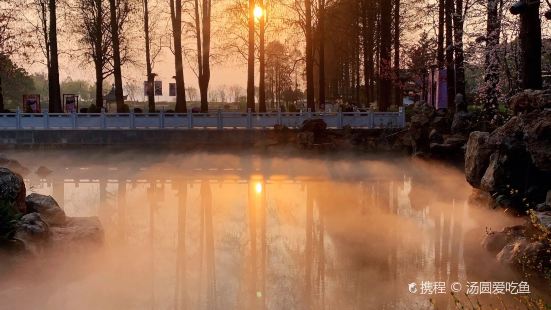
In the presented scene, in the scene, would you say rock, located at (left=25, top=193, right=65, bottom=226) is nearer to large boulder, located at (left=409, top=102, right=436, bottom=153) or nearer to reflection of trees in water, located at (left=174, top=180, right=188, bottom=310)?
reflection of trees in water, located at (left=174, top=180, right=188, bottom=310)

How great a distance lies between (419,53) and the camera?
4591 cm

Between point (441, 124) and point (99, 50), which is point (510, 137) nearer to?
point (441, 124)

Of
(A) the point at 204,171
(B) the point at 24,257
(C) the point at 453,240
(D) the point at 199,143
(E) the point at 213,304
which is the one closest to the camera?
(E) the point at 213,304

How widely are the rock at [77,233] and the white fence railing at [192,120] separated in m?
17.5

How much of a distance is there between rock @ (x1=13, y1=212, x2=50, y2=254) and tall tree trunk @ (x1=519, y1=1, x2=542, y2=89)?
Result: 1173 cm

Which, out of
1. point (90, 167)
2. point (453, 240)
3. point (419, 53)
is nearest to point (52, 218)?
point (453, 240)

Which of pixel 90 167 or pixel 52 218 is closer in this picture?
pixel 52 218

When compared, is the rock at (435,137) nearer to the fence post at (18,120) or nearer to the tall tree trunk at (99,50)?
the fence post at (18,120)

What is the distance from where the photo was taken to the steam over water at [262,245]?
7969 millimetres

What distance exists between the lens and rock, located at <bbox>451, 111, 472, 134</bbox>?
23125 millimetres

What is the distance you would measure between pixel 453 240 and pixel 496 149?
334 centimetres

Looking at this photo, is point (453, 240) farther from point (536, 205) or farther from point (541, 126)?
point (541, 126)

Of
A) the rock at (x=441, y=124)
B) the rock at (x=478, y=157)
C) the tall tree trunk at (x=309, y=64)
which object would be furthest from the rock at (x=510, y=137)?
the tall tree trunk at (x=309, y=64)

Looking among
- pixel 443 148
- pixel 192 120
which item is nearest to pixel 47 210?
pixel 443 148
